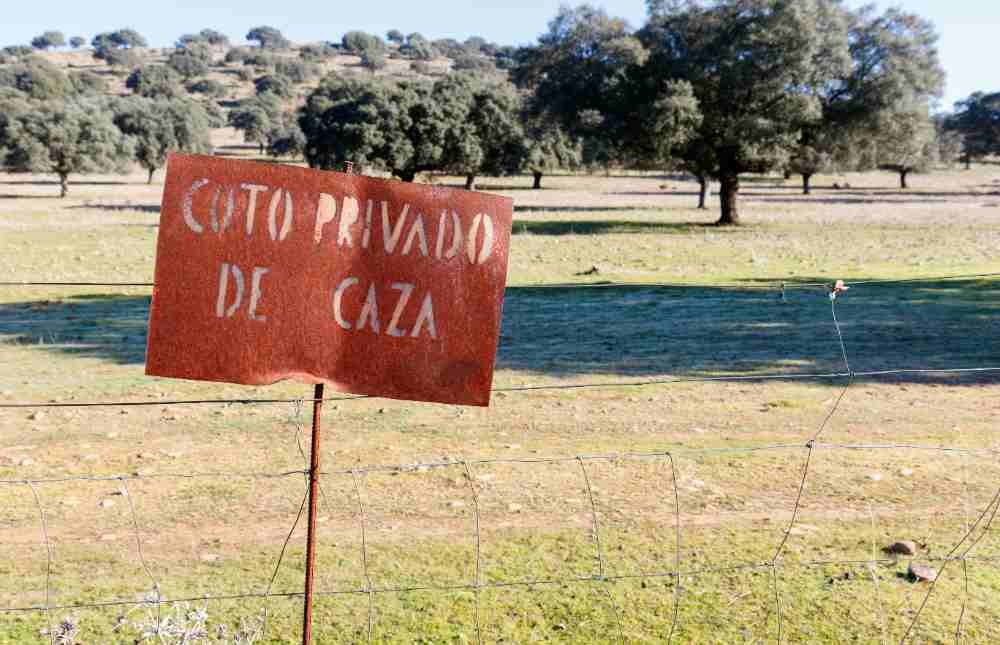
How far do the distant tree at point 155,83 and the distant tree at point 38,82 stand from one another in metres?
13.3

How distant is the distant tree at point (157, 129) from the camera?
7575 centimetres

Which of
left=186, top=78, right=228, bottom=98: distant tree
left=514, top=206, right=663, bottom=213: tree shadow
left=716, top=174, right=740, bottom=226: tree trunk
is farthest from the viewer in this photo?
left=186, top=78, right=228, bottom=98: distant tree

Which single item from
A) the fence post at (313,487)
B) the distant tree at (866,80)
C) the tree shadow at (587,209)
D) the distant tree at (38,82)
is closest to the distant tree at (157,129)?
the tree shadow at (587,209)

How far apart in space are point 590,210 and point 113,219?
70.8ft

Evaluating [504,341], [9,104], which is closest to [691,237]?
[504,341]

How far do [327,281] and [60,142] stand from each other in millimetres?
64742

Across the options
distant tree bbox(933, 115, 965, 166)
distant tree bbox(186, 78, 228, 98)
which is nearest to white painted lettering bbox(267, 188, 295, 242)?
distant tree bbox(933, 115, 965, 166)

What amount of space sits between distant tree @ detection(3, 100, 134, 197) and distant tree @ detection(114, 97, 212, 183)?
789cm

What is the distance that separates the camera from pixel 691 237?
31.7 metres

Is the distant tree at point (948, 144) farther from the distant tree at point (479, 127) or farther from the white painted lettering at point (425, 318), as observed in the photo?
the white painted lettering at point (425, 318)

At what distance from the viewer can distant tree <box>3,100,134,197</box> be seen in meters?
60.6

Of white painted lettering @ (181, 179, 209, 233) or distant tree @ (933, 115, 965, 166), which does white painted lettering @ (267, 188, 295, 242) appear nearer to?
white painted lettering @ (181, 179, 209, 233)

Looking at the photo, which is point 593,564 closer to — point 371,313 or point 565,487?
point 565,487

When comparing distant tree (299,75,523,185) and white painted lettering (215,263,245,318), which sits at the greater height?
distant tree (299,75,523,185)
